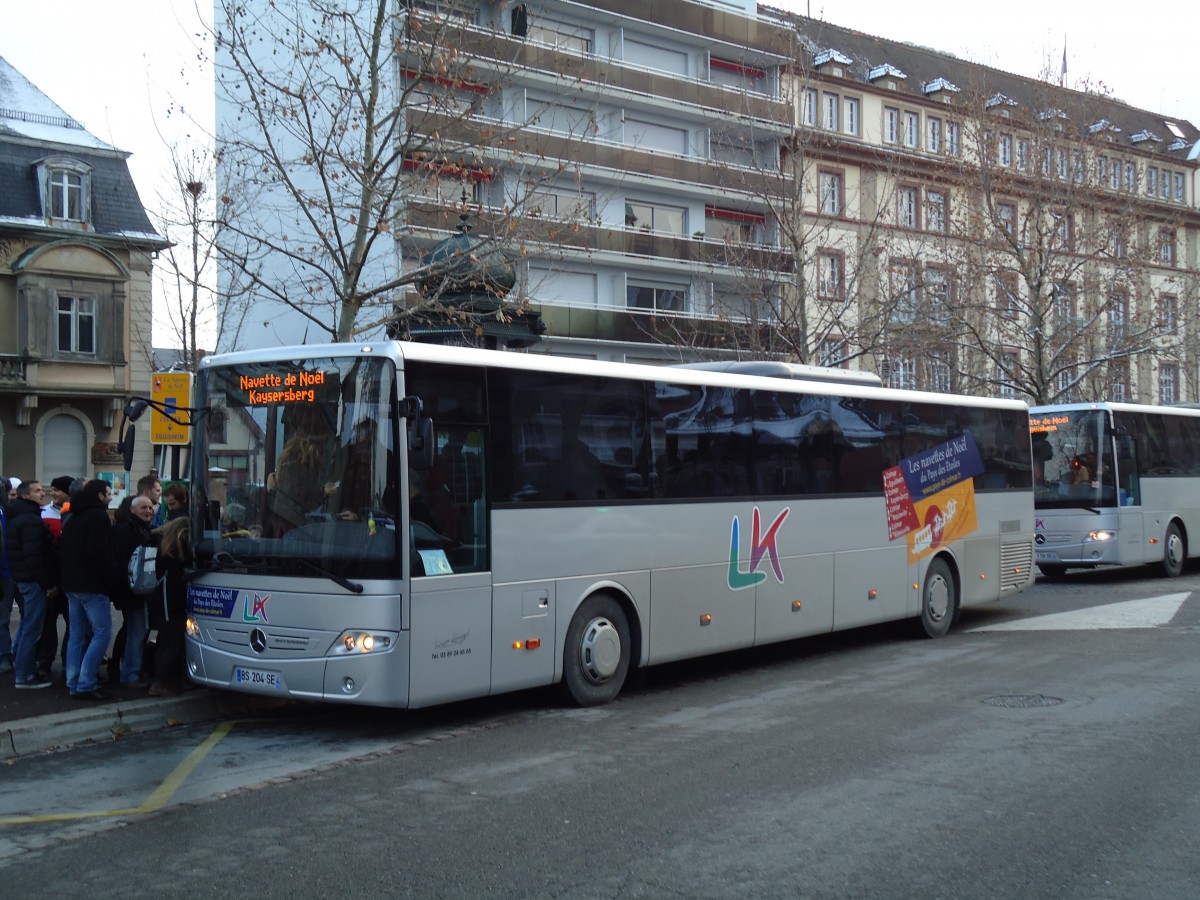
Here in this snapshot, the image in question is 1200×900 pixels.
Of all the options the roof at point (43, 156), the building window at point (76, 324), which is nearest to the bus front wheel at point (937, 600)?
the roof at point (43, 156)

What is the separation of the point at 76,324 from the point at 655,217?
18.9 meters

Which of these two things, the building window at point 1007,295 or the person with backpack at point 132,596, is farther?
the building window at point 1007,295

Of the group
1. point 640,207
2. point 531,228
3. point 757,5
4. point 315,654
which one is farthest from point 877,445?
point 757,5

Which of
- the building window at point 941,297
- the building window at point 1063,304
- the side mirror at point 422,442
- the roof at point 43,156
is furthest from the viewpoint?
the roof at point 43,156

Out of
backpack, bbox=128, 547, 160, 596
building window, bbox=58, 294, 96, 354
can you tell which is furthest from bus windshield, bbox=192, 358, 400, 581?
building window, bbox=58, 294, 96, 354

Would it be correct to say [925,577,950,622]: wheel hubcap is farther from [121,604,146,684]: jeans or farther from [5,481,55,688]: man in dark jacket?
[5,481,55,688]: man in dark jacket

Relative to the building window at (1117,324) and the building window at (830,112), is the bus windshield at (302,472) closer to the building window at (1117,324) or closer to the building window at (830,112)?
the building window at (1117,324)

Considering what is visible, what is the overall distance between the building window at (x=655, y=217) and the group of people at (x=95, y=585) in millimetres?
33318

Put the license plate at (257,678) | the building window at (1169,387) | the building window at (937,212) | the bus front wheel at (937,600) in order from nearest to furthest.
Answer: the license plate at (257,678) < the bus front wheel at (937,600) < the building window at (937,212) < the building window at (1169,387)

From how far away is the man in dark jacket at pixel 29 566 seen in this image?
1055 centimetres

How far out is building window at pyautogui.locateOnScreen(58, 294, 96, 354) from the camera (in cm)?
3812

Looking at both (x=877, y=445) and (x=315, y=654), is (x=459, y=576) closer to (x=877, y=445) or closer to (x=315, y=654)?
(x=315, y=654)

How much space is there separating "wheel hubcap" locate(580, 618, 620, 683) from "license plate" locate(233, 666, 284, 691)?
101 inches

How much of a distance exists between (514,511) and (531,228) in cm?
671
